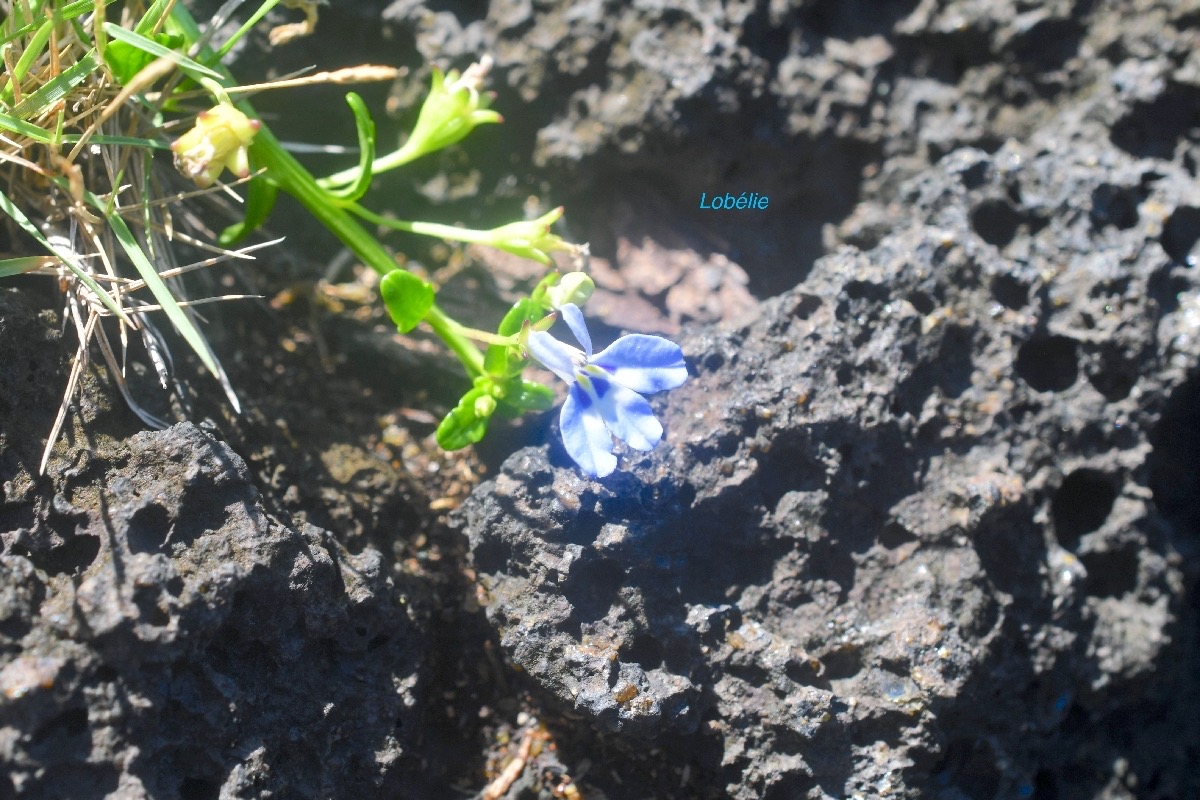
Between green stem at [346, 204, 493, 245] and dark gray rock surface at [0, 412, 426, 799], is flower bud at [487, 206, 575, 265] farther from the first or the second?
dark gray rock surface at [0, 412, 426, 799]

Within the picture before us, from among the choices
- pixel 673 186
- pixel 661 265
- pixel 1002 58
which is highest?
pixel 1002 58

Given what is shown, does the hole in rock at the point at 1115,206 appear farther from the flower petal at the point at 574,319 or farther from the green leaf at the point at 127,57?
the green leaf at the point at 127,57

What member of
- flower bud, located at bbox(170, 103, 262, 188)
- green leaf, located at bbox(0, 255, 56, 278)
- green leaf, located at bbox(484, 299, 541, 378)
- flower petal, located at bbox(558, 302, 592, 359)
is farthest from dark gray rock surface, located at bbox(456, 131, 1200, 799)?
green leaf, located at bbox(0, 255, 56, 278)

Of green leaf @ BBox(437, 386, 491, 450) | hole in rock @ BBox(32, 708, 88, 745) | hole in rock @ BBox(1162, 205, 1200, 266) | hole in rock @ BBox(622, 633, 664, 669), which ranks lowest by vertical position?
hole in rock @ BBox(32, 708, 88, 745)

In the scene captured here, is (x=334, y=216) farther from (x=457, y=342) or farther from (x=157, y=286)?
(x=157, y=286)

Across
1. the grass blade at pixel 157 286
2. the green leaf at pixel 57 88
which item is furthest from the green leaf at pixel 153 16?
the grass blade at pixel 157 286

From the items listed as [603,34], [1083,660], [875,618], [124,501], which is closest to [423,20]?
[603,34]

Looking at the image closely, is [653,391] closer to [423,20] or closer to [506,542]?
[506,542]

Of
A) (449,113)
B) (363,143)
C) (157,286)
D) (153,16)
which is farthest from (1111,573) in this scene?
(153,16)
